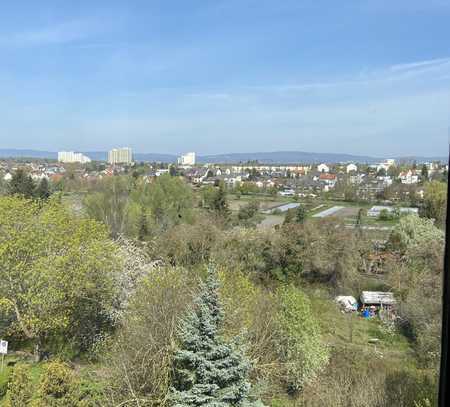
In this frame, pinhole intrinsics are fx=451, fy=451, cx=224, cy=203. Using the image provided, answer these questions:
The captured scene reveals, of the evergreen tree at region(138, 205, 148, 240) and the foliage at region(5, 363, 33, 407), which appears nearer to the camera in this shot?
the foliage at region(5, 363, 33, 407)

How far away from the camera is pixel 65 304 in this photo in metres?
6.81

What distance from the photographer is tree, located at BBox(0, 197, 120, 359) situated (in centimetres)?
648

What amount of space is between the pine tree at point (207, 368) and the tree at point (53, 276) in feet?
9.82

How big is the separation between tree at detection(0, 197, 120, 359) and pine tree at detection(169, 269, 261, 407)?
299cm

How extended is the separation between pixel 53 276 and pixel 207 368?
134 inches

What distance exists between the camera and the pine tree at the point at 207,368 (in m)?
3.93

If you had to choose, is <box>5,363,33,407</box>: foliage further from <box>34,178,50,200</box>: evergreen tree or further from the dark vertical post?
<box>34,178,50,200</box>: evergreen tree

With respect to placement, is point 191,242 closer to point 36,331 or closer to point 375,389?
point 36,331

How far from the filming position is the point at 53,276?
650 centimetres

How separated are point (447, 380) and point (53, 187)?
21793 millimetres

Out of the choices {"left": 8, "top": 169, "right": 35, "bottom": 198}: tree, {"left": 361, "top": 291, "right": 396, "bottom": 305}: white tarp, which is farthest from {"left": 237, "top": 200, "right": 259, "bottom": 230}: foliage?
{"left": 8, "top": 169, "right": 35, "bottom": 198}: tree

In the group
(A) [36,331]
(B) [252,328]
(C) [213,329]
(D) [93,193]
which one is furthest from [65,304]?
(D) [93,193]

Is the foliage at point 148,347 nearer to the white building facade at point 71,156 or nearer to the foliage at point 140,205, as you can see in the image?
the foliage at point 140,205

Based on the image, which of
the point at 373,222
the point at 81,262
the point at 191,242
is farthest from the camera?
the point at 373,222
